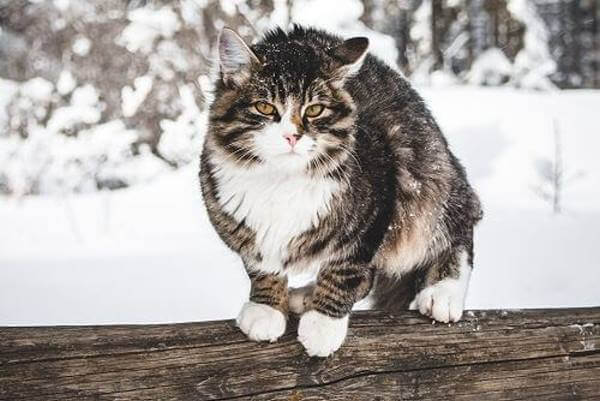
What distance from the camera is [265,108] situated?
183cm

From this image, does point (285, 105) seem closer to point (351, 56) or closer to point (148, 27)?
point (351, 56)

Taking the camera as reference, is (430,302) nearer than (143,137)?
Yes

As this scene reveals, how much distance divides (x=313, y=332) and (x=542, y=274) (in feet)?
8.88

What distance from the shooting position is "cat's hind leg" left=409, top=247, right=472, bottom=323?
77.1 inches

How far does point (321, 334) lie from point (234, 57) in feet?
2.47

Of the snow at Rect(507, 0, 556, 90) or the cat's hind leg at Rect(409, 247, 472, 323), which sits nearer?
the cat's hind leg at Rect(409, 247, 472, 323)

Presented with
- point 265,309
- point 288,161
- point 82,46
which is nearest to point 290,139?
point 288,161

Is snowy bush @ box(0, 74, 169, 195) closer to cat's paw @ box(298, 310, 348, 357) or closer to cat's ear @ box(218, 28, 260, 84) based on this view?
cat's ear @ box(218, 28, 260, 84)

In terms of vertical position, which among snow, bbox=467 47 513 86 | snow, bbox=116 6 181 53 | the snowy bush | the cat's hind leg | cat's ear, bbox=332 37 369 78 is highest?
cat's ear, bbox=332 37 369 78

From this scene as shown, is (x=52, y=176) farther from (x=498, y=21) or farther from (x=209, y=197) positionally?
(x=498, y=21)

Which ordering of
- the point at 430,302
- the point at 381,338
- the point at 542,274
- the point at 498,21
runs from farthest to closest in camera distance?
the point at 498,21 → the point at 542,274 → the point at 430,302 → the point at 381,338

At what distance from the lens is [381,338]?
1.85m

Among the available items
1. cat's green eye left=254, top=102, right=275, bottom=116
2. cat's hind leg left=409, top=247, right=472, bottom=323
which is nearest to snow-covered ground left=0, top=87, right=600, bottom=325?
cat's hind leg left=409, top=247, right=472, bottom=323

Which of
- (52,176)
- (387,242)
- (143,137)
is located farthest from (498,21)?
(387,242)
